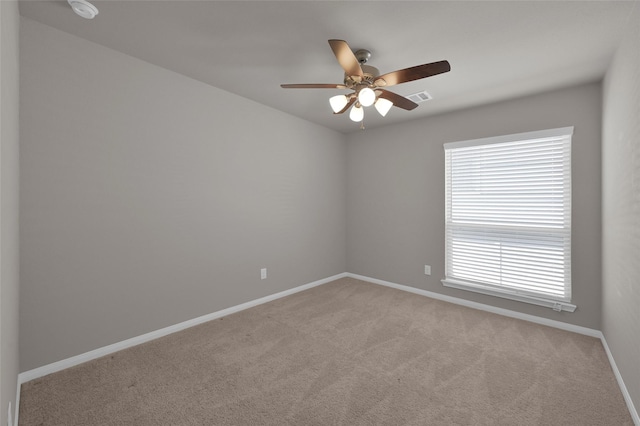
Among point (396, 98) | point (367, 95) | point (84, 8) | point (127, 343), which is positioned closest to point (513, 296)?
point (396, 98)

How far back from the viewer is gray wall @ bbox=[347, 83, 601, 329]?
9.63 feet

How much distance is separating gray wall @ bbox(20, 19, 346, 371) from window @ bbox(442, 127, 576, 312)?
2.38m

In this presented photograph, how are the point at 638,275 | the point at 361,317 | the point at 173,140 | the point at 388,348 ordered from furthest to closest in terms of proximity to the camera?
the point at 361,317, the point at 173,140, the point at 388,348, the point at 638,275

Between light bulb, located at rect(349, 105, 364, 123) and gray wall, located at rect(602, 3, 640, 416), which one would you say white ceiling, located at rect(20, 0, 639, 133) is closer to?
gray wall, located at rect(602, 3, 640, 416)

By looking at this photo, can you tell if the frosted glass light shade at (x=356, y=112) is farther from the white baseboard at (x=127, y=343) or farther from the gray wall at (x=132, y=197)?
the white baseboard at (x=127, y=343)

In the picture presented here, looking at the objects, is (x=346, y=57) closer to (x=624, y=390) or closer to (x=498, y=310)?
(x=624, y=390)

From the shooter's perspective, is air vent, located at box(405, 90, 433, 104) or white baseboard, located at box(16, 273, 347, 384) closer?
white baseboard, located at box(16, 273, 347, 384)

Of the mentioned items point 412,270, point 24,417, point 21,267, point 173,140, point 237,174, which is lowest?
point 24,417

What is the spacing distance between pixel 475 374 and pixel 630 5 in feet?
8.85

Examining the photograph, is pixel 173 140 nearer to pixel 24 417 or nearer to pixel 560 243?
pixel 24 417

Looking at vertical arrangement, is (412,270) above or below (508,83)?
below

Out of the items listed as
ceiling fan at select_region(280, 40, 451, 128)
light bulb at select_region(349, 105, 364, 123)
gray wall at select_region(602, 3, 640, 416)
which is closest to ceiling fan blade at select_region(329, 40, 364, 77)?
ceiling fan at select_region(280, 40, 451, 128)

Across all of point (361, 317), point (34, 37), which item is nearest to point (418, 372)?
point (361, 317)

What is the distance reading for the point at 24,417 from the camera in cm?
174
